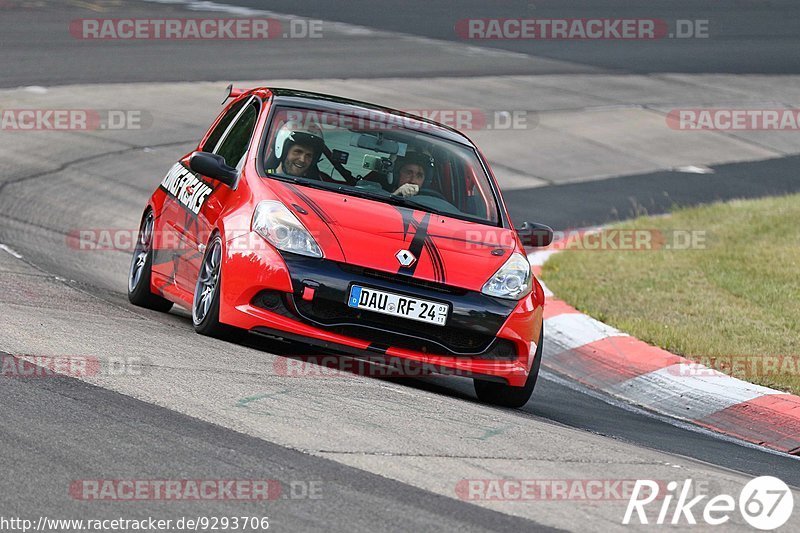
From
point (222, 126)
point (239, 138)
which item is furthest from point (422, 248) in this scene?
point (222, 126)

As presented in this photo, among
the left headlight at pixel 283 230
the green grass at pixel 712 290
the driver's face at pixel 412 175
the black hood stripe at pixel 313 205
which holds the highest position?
the driver's face at pixel 412 175

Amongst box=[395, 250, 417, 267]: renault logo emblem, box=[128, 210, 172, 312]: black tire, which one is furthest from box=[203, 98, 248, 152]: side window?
box=[395, 250, 417, 267]: renault logo emblem

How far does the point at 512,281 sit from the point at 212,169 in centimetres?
190

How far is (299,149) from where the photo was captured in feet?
27.0

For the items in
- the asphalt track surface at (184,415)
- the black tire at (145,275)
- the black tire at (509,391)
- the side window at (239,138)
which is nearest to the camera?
the asphalt track surface at (184,415)

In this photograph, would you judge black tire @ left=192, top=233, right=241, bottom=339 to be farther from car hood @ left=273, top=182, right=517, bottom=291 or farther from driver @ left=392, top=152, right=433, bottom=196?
driver @ left=392, top=152, right=433, bottom=196

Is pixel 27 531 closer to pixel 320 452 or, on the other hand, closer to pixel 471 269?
pixel 320 452

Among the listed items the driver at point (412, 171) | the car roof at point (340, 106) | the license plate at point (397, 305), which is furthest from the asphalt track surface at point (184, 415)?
the car roof at point (340, 106)

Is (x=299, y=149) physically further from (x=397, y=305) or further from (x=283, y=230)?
(x=397, y=305)

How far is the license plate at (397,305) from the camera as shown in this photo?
711 cm

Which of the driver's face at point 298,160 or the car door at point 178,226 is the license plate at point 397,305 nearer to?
the driver's face at point 298,160

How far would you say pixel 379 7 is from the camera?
2909 cm

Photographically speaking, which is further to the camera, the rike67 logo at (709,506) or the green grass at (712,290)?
the green grass at (712,290)

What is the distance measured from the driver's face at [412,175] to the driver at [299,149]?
0.51 m
